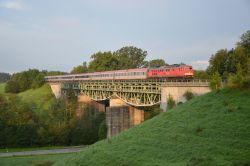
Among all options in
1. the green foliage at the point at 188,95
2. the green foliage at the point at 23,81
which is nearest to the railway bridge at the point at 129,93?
the green foliage at the point at 188,95

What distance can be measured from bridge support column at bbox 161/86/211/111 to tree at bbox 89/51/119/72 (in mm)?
48857

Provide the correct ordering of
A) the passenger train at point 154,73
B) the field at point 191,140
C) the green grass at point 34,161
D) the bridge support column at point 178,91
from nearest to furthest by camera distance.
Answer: the field at point 191,140 → the green grass at point 34,161 → the bridge support column at point 178,91 → the passenger train at point 154,73

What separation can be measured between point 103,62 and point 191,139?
73.0 metres

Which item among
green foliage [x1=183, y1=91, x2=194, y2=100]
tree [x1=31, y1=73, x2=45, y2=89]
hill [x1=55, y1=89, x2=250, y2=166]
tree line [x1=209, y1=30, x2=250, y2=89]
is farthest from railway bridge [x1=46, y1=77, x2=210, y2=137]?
tree [x1=31, y1=73, x2=45, y2=89]

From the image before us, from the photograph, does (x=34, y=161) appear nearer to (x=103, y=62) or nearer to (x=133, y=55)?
(x=103, y=62)

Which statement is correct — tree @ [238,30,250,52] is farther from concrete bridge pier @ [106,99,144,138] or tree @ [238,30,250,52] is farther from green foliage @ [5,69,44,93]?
green foliage @ [5,69,44,93]

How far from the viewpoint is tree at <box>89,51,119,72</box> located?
86.2 meters

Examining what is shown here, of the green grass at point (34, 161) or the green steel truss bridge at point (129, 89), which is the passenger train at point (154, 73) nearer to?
the green steel truss bridge at point (129, 89)

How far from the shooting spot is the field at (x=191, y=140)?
12.5 meters

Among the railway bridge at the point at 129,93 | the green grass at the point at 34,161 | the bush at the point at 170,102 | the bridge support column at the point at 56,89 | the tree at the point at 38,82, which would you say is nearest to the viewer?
the green grass at the point at 34,161

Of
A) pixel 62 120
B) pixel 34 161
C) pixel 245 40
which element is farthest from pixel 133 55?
pixel 34 161

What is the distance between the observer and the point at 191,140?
46.3 feet

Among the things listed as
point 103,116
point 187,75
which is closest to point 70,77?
point 103,116

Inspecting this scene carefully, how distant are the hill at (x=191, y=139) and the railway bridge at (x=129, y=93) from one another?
50.4ft
